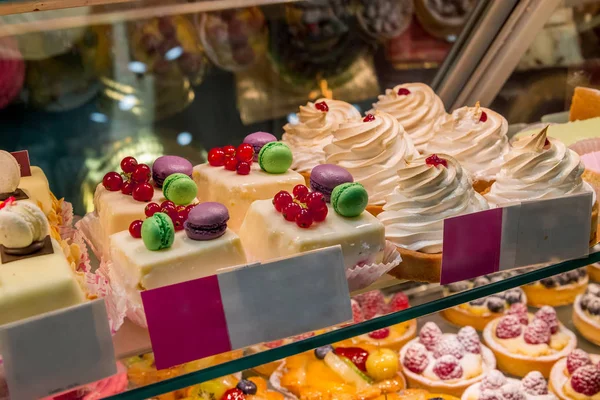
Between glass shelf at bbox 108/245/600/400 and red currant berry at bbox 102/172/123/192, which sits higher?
Result: red currant berry at bbox 102/172/123/192

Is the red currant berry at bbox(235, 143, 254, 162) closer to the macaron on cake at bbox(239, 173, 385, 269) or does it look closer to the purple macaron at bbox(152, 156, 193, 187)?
the purple macaron at bbox(152, 156, 193, 187)

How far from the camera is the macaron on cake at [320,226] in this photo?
4.86 ft

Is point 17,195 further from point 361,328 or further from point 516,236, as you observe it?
point 516,236

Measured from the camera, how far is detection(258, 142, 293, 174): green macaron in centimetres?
178

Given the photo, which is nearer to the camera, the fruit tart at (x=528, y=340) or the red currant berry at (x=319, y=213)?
the red currant berry at (x=319, y=213)

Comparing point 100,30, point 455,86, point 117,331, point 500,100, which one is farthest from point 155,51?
point 117,331

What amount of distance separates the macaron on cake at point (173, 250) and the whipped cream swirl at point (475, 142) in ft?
2.88

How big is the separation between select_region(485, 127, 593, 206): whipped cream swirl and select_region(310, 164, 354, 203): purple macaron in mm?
438

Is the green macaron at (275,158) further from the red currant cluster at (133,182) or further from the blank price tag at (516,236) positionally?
the blank price tag at (516,236)

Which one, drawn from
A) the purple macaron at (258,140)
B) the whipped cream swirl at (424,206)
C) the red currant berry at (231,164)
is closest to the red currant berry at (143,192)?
the red currant berry at (231,164)

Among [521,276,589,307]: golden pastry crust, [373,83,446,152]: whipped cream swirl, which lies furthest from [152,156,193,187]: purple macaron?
[521,276,589,307]: golden pastry crust

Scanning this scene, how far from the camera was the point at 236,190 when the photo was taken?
1731 millimetres

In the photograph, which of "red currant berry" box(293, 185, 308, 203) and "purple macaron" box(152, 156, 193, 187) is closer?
"red currant berry" box(293, 185, 308, 203)

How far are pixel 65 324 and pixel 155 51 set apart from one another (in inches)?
68.0
